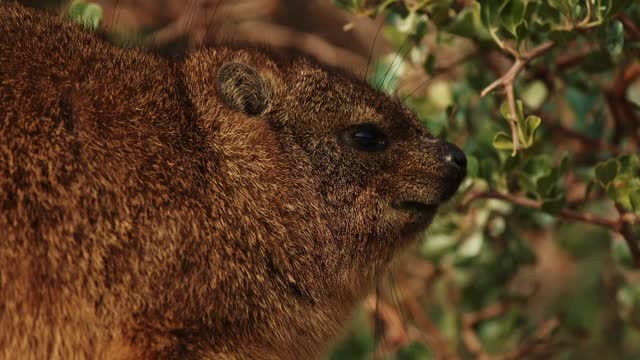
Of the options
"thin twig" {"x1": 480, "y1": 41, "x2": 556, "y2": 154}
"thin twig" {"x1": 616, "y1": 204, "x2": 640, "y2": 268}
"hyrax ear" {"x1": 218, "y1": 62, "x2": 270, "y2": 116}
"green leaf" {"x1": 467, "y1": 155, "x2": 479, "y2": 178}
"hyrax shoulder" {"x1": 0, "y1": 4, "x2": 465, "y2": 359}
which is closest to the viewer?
"hyrax shoulder" {"x1": 0, "y1": 4, "x2": 465, "y2": 359}

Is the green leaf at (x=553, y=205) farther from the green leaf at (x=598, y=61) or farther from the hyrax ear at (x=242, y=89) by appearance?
the hyrax ear at (x=242, y=89)

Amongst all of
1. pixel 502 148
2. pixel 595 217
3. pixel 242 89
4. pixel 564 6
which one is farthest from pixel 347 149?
pixel 595 217

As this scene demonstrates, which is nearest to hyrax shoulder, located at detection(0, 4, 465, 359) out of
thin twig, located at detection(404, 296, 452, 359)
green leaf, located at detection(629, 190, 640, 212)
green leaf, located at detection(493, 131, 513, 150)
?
green leaf, located at detection(493, 131, 513, 150)

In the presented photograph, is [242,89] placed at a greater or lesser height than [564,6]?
greater

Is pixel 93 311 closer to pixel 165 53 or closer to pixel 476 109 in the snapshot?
pixel 165 53

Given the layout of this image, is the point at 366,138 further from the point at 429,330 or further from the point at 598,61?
the point at 429,330

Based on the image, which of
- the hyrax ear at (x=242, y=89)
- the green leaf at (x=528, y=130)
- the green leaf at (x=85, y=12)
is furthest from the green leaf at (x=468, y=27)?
the green leaf at (x=85, y=12)

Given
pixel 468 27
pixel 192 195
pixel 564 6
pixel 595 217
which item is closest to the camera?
pixel 192 195

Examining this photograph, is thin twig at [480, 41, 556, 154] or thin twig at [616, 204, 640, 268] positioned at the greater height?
thin twig at [480, 41, 556, 154]

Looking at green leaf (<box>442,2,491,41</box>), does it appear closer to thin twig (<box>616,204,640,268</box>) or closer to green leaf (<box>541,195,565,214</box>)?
green leaf (<box>541,195,565,214</box>)
